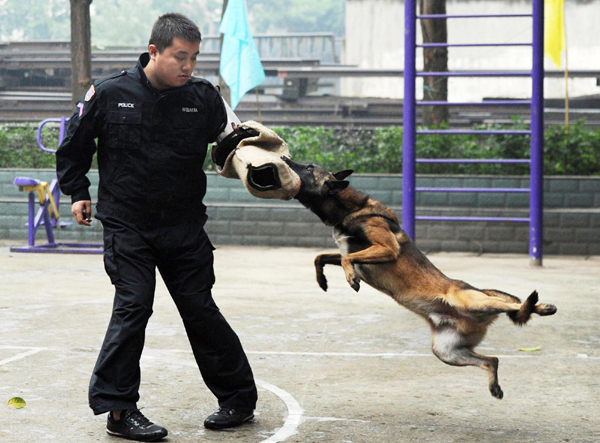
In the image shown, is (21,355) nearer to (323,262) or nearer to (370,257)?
(323,262)

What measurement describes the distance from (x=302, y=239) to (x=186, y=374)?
6552 mm

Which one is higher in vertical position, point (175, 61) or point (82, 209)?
point (175, 61)

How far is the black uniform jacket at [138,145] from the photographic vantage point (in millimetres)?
3891

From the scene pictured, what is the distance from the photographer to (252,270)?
9344mm

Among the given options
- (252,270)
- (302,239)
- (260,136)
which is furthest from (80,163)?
(302,239)

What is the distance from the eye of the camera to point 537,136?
9.64 meters

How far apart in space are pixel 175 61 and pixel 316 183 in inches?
37.2

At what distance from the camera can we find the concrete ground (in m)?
4.07

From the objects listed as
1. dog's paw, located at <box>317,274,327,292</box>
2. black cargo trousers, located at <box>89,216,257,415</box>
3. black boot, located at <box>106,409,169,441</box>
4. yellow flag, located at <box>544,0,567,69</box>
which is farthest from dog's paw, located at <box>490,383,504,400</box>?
yellow flag, located at <box>544,0,567,69</box>

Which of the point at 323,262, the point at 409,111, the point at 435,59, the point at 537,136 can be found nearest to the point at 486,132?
the point at 537,136

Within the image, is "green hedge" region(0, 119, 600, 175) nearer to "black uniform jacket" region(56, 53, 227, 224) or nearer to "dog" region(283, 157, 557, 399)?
"dog" region(283, 157, 557, 399)

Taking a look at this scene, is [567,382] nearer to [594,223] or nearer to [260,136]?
[260,136]

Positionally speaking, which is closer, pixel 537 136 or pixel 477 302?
pixel 477 302

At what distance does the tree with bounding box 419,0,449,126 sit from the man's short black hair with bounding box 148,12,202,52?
8.56 m
